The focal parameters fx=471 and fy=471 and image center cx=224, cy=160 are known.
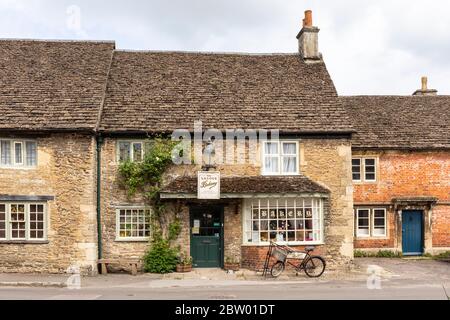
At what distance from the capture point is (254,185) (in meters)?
17.5

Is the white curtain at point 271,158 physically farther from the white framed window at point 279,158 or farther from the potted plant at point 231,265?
the potted plant at point 231,265

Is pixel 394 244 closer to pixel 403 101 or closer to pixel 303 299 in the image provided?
pixel 403 101

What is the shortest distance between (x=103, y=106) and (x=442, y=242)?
57.3 ft

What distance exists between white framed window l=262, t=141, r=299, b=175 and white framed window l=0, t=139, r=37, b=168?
873 centimetres

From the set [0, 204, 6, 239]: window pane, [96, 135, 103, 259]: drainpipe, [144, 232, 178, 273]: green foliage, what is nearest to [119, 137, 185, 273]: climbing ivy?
[144, 232, 178, 273]: green foliage

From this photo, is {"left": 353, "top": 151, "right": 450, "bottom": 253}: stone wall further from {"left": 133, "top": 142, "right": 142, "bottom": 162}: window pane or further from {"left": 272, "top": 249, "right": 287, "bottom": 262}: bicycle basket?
{"left": 133, "top": 142, "right": 142, "bottom": 162}: window pane

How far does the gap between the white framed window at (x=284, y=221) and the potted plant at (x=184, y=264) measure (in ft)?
7.35

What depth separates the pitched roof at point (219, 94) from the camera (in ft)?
60.3

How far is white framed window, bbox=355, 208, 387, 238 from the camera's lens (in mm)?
23422

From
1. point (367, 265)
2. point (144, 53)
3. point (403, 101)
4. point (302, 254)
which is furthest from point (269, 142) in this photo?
point (403, 101)

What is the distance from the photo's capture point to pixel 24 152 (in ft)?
56.3

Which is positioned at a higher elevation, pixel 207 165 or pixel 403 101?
pixel 403 101

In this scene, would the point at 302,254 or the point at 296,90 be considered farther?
the point at 296,90

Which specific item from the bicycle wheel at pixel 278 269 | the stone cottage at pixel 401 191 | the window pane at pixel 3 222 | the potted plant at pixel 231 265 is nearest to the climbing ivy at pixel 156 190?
the potted plant at pixel 231 265
